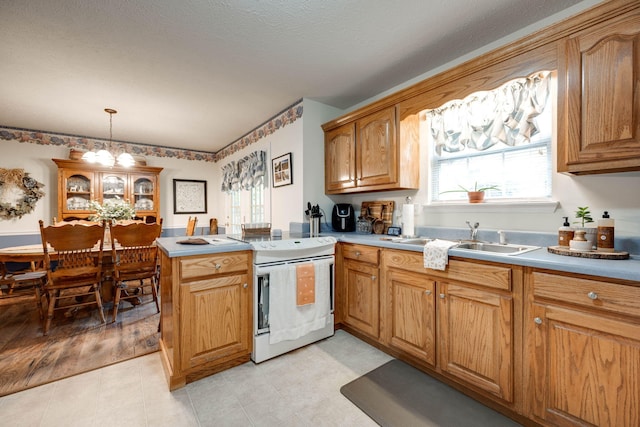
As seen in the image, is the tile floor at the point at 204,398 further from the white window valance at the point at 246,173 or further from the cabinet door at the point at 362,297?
the white window valance at the point at 246,173

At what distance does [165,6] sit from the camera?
1.67 meters

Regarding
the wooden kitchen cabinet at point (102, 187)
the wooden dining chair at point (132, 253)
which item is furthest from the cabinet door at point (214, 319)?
the wooden kitchen cabinet at point (102, 187)

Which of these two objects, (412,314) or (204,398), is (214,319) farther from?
(412,314)

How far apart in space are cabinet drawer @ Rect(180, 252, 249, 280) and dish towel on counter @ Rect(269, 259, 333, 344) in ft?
0.82

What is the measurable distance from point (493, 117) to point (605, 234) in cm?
101

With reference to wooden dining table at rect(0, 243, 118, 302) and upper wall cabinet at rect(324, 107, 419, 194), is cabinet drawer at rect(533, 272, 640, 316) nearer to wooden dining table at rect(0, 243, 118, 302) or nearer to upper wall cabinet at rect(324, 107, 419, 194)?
upper wall cabinet at rect(324, 107, 419, 194)

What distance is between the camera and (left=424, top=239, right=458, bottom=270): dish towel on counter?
171 centimetres

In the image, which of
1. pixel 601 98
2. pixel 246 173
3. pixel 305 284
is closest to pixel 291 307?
pixel 305 284

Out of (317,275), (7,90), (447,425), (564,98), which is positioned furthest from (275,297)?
(7,90)

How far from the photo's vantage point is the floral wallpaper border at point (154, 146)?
341 cm

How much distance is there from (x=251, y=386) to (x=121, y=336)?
1490 millimetres

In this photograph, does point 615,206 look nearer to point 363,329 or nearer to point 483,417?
point 483,417

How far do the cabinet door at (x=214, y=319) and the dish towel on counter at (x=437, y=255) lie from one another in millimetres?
1289

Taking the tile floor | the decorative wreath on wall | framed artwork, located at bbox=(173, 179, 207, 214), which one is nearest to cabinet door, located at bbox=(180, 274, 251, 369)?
the tile floor
